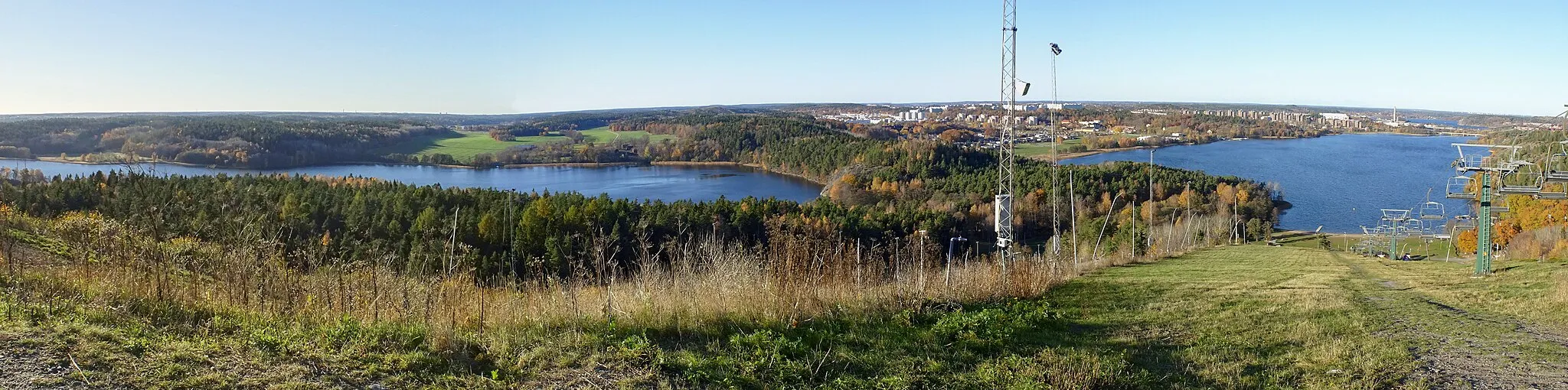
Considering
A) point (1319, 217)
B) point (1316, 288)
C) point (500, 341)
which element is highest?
point (500, 341)

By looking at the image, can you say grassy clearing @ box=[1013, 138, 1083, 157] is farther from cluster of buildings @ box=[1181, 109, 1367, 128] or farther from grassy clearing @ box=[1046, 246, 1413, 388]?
grassy clearing @ box=[1046, 246, 1413, 388]

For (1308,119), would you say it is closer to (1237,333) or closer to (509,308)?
(1237,333)

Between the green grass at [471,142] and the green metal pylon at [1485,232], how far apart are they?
7718 cm

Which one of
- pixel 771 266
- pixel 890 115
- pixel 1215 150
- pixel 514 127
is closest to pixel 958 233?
pixel 771 266

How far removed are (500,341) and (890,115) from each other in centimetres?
15027

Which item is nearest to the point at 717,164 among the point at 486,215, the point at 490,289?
the point at 486,215

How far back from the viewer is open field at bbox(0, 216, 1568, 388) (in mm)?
3229

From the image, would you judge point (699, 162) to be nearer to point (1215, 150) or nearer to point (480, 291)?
point (1215, 150)

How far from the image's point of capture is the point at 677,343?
390 centimetres

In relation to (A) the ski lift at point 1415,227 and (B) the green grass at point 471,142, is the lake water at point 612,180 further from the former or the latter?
(A) the ski lift at point 1415,227

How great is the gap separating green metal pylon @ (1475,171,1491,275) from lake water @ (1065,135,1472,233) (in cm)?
3632

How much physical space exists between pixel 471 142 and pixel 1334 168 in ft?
288

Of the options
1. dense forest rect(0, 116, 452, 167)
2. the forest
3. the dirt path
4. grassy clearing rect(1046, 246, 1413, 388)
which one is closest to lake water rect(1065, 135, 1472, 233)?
grassy clearing rect(1046, 246, 1413, 388)

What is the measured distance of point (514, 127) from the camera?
347 ft
